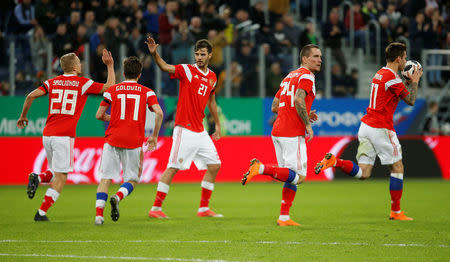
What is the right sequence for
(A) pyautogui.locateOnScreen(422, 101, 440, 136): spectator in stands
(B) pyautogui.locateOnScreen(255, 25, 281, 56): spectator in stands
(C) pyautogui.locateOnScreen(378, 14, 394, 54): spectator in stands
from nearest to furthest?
(B) pyautogui.locateOnScreen(255, 25, 281, 56): spectator in stands, (A) pyautogui.locateOnScreen(422, 101, 440, 136): spectator in stands, (C) pyautogui.locateOnScreen(378, 14, 394, 54): spectator in stands

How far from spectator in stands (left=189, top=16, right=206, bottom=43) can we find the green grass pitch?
6316 millimetres

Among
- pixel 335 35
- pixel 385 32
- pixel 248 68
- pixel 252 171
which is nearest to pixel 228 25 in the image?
pixel 248 68

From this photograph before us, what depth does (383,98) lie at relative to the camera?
31.9 ft

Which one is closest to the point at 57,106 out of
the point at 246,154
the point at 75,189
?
the point at 75,189

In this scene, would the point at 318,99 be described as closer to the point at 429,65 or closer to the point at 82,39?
the point at 429,65

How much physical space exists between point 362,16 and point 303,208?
12.5m

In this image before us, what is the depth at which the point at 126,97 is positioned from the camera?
9.23m

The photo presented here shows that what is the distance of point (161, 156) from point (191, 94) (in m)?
7.25

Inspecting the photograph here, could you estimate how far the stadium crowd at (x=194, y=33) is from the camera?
17.9m

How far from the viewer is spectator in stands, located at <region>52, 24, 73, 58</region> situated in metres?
17.7

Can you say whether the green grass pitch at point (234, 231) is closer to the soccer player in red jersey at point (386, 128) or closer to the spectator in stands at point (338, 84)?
the soccer player in red jersey at point (386, 128)

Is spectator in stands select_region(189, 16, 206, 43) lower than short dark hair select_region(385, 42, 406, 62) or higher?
higher

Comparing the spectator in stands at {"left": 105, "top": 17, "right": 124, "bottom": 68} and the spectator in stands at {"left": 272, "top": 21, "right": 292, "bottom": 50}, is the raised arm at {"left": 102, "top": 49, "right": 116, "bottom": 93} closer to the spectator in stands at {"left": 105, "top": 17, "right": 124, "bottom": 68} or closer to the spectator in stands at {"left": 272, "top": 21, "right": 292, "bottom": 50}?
the spectator in stands at {"left": 105, "top": 17, "right": 124, "bottom": 68}

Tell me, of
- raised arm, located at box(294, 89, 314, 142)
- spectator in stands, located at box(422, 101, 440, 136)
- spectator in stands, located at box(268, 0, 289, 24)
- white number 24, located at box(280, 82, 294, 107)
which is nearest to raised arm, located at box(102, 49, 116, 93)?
white number 24, located at box(280, 82, 294, 107)
